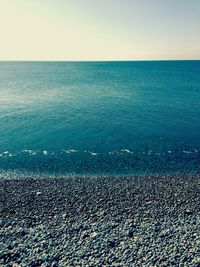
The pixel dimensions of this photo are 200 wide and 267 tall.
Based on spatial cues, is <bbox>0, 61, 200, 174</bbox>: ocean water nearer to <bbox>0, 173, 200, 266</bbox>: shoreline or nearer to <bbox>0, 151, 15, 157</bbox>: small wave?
<bbox>0, 151, 15, 157</bbox>: small wave

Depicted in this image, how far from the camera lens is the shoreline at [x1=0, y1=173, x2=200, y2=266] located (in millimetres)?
14734

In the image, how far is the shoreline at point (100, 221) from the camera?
1473 centimetres

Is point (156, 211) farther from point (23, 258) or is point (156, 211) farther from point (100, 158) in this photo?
point (100, 158)

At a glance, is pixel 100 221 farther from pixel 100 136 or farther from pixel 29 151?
pixel 100 136

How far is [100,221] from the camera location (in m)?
18.5

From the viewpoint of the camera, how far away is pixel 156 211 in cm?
Result: 1991

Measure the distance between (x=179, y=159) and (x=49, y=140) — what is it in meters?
22.5

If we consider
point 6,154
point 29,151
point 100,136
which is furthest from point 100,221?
point 100,136

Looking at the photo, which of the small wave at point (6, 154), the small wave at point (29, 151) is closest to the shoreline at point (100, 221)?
the small wave at point (6, 154)

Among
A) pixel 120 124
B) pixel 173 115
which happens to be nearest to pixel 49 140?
pixel 120 124

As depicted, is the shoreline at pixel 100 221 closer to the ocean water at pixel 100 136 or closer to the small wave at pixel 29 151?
the ocean water at pixel 100 136

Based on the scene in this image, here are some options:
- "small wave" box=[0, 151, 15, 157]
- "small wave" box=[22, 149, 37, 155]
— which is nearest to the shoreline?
"small wave" box=[0, 151, 15, 157]

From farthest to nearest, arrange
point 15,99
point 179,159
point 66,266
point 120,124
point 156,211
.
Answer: point 15,99, point 120,124, point 179,159, point 156,211, point 66,266

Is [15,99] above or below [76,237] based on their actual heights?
above
